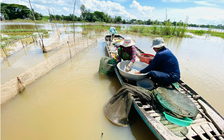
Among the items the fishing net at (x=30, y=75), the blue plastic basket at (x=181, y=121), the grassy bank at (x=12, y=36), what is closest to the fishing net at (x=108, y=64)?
the fishing net at (x=30, y=75)

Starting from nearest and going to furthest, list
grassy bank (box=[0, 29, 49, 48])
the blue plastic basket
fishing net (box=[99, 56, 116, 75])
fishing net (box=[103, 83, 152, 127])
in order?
the blue plastic basket
fishing net (box=[103, 83, 152, 127])
fishing net (box=[99, 56, 116, 75])
grassy bank (box=[0, 29, 49, 48])

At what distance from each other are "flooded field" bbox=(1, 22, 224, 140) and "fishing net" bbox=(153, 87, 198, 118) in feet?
2.08

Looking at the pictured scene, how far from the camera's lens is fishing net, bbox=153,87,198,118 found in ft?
4.92

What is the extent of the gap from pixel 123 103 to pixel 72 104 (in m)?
1.36

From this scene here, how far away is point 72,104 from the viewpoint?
8.34 feet

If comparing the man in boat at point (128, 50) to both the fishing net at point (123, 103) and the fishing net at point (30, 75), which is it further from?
the fishing net at point (30, 75)

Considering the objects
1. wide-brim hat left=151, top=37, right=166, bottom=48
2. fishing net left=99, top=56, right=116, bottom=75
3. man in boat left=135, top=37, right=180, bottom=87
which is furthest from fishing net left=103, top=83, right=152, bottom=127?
fishing net left=99, top=56, right=116, bottom=75

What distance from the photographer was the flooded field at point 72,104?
1.92m

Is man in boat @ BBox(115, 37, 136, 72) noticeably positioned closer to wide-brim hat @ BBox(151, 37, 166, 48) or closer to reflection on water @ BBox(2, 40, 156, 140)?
wide-brim hat @ BBox(151, 37, 166, 48)

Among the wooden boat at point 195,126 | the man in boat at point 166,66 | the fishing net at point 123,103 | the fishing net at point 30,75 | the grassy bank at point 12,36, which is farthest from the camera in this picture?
the grassy bank at point 12,36

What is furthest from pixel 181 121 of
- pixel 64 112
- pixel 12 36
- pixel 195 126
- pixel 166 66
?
pixel 12 36

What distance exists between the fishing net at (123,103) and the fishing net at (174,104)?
0.66 feet

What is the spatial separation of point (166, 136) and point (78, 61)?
458cm

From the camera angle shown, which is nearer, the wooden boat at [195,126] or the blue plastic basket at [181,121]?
the wooden boat at [195,126]
